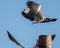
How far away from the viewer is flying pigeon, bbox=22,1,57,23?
190 inches

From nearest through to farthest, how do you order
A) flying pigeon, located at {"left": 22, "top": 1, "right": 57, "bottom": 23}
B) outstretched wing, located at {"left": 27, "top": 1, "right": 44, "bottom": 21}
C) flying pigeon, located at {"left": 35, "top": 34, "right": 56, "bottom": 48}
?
flying pigeon, located at {"left": 35, "top": 34, "right": 56, "bottom": 48}, flying pigeon, located at {"left": 22, "top": 1, "right": 57, "bottom": 23}, outstretched wing, located at {"left": 27, "top": 1, "right": 44, "bottom": 21}

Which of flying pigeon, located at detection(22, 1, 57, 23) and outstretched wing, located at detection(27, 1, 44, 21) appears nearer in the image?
flying pigeon, located at detection(22, 1, 57, 23)

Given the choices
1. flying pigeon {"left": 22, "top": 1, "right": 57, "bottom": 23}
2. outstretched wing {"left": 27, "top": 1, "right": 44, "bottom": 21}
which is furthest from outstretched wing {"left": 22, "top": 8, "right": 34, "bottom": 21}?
outstretched wing {"left": 27, "top": 1, "right": 44, "bottom": 21}

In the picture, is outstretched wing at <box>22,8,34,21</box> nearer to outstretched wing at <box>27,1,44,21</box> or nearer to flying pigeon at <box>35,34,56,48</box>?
outstretched wing at <box>27,1,44,21</box>

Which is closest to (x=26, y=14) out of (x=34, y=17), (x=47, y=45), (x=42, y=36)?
(x=34, y=17)

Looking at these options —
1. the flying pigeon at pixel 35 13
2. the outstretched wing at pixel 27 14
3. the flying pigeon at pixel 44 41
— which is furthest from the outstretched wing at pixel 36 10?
the flying pigeon at pixel 44 41

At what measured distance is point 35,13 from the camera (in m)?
5.00

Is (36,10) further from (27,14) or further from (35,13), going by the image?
(27,14)

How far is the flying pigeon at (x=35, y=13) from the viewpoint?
4827 millimetres

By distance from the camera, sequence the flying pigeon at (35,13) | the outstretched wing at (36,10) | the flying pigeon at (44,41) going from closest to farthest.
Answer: the flying pigeon at (44,41)
the flying pigeon at (35,13)
the outstretched wing at (36,10)

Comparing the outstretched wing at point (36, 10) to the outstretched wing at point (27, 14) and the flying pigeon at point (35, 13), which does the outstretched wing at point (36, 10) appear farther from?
the outstretched wing at point (27, 14)

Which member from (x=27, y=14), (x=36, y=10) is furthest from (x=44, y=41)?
(x=36, y=10)

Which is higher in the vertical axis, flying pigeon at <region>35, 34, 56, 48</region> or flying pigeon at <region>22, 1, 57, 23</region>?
flying pigeon at <region>22, 1, 57, 23</region>

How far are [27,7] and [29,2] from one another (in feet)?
0.85
